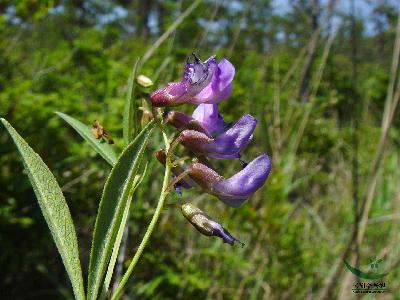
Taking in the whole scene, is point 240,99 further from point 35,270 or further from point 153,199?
point 35,270

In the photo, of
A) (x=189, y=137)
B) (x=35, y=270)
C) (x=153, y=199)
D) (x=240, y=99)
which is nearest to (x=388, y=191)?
(x=240, y=99)

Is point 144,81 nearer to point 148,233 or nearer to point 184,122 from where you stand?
point 184,122

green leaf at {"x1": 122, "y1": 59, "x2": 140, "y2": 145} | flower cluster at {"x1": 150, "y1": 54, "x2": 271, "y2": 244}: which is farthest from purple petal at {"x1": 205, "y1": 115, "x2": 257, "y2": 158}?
green leaf at {"x1": 122, "y1": 59, "x2": 140, "y2": 145}

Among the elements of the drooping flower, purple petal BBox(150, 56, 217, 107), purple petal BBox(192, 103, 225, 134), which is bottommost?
the drooping flower

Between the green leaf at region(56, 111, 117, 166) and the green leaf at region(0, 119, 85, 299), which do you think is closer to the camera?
the green leaf at region(0, 119, 85, 299)

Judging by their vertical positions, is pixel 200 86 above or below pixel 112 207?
above

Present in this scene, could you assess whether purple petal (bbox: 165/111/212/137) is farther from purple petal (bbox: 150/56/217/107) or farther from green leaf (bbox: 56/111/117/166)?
green leaf (bbox: 56/111/117/166)

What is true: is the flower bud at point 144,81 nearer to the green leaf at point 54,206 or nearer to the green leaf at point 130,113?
the green leaf at point 130,113

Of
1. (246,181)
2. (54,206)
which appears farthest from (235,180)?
(54,206)
